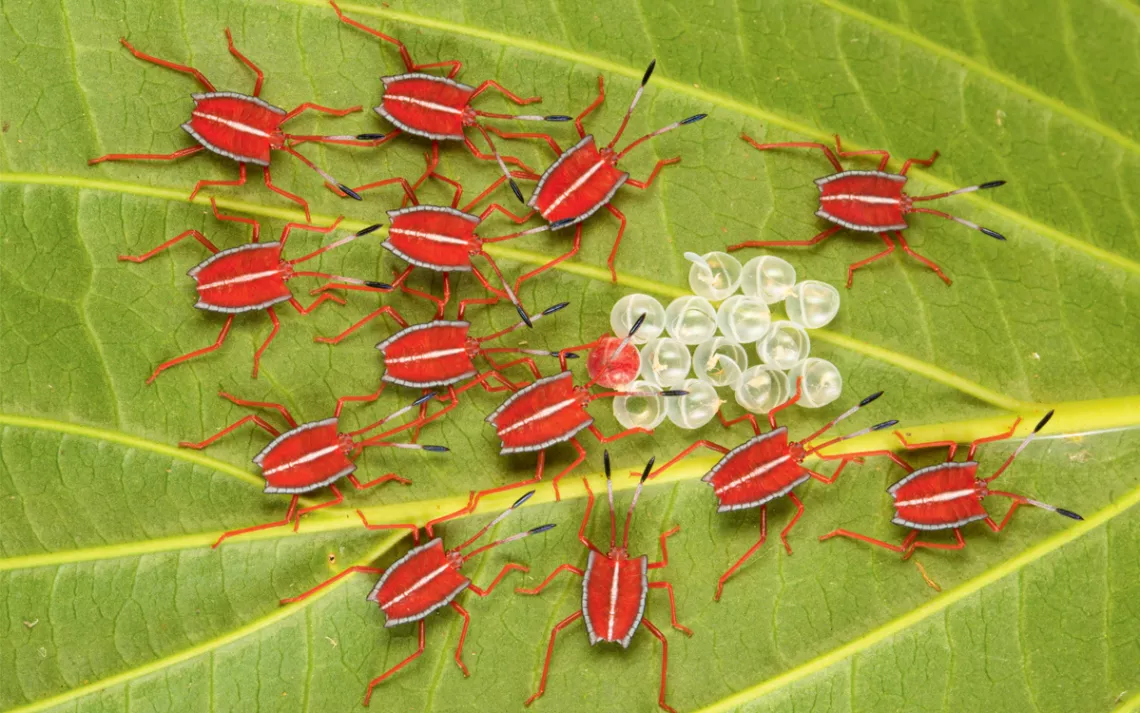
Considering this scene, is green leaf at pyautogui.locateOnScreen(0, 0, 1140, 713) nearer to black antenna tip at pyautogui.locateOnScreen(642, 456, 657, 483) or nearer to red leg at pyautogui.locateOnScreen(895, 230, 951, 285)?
red leg at pyautogui.locateOnScreen(895, 230, 951, 285)

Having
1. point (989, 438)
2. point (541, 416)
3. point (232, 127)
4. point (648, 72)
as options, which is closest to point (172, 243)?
point (232, 127)

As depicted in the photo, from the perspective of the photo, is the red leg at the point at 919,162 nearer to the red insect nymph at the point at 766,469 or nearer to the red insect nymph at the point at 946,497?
the red insect nymph at the point at 766,469

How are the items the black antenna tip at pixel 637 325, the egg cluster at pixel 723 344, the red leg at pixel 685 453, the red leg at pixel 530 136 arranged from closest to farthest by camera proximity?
the black antenna tip at pixel 637 325 → the red leg at pixel 685 453 → the egg cluster at pixel 723 344 → the red leg at pixel 530 136

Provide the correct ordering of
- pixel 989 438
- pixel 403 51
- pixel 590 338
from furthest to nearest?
pixel 590 338, pixel 403 51, pixel 989 438

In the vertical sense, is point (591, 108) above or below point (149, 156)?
above

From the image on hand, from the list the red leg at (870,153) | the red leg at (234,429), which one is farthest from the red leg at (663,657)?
the red leg at (870,153)

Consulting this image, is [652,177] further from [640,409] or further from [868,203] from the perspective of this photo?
[640,409]

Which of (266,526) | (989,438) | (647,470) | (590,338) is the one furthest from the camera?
(590,338)

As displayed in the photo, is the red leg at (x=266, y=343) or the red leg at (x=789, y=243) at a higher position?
the red leg at (x=789, y=243)
